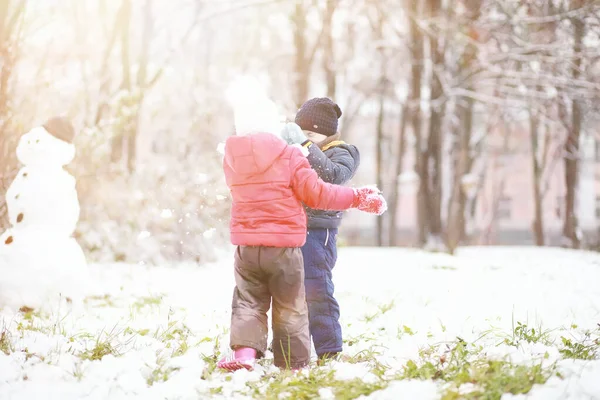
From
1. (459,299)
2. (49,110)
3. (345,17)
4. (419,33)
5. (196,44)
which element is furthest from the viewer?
(196,44)

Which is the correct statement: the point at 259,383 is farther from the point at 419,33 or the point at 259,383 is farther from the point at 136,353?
the point at 419,33

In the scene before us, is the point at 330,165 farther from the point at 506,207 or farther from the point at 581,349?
the point at 506,207

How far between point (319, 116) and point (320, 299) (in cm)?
122

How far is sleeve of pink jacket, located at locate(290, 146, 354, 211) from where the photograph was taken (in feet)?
12.0

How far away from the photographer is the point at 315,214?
4.03m

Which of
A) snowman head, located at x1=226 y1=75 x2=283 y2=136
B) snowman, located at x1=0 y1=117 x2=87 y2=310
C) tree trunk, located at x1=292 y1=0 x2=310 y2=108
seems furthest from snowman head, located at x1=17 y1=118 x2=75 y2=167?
tree trunk, located at x1=292 y1=0 x2=310 y2=108

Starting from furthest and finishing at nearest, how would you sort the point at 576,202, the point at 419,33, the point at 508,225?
the point at 508,225 < the point at 576,202 < the point at 419,33

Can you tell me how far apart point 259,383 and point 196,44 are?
1821cm

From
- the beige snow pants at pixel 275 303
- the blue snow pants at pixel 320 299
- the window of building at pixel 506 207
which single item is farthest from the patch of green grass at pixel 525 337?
the window of building at pixel 506 207

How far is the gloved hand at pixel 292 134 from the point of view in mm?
3805

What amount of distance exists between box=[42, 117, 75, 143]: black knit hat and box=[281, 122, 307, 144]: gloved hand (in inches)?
119

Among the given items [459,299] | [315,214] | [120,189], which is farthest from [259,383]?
[120,189]

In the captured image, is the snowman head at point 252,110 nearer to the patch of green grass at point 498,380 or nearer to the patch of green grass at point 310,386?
the patch of green grass at point 310,386

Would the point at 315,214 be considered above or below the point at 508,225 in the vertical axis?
above
